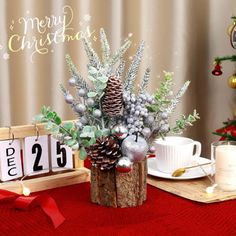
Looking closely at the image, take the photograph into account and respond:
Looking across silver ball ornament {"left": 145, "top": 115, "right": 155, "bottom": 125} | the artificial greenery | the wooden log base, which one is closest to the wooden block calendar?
the wooden log base

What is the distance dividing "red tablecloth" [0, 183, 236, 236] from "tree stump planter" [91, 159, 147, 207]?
2cm

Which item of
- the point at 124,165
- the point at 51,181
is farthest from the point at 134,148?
the point at 51,181

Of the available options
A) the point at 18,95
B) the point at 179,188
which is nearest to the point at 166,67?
the point at 18,95

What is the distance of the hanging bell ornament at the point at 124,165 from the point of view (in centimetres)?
90

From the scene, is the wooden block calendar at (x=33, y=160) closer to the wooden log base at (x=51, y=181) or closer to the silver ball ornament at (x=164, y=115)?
the wooden log base at (x=51, y=181)

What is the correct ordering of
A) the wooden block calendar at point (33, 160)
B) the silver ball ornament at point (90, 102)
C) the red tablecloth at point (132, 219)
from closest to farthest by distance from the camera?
the red tablecloth at point (132, 219) → the silver ball ornament at point (90, 102) → the wooden block calendar at point (33, 160)

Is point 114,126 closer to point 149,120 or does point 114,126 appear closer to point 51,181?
point 149,120

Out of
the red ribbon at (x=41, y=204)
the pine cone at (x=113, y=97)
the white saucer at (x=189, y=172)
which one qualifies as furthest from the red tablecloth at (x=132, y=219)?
the pine cone at (x=113, y=97)

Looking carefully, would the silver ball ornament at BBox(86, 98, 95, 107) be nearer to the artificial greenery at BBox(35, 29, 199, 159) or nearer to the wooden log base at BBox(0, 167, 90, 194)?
the artificial greenery at BBox(35, 29, 199, 159)

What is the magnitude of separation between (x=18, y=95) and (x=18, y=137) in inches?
53.5

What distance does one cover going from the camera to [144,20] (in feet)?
8.78

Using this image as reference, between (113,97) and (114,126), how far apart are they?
0.22 feet

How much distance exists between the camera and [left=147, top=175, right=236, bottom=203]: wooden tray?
98cm

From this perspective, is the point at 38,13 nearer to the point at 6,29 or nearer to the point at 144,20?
the point at 6,29
